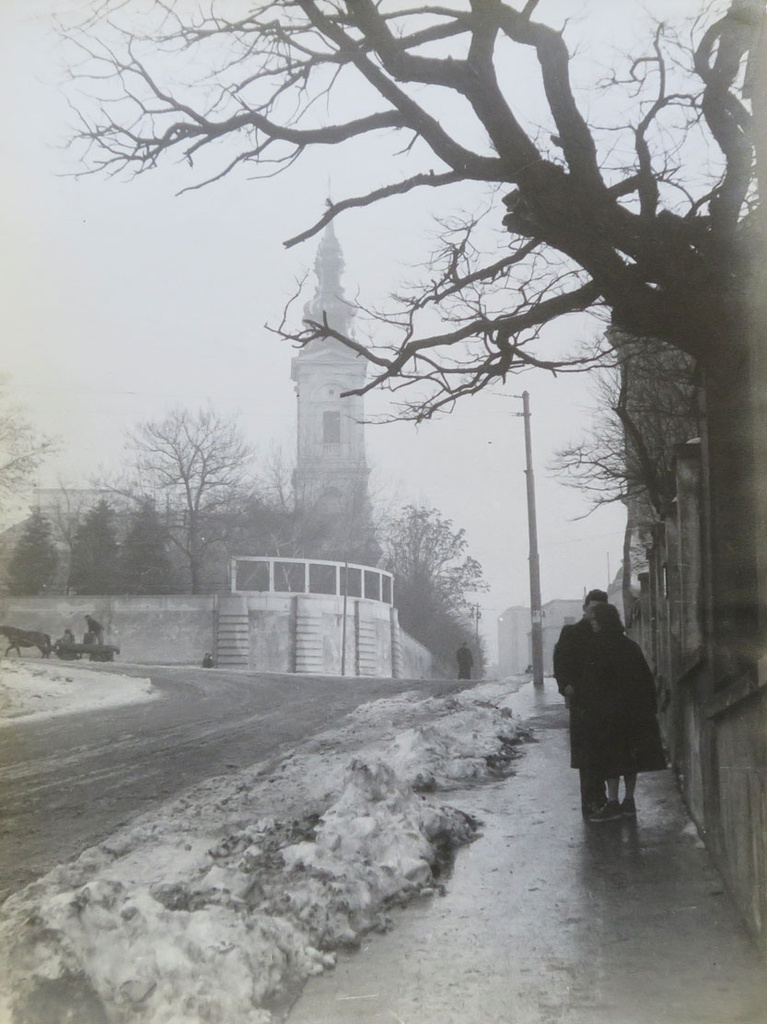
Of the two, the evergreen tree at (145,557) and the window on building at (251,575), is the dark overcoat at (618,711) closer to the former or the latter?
the evergreen tree at (145,557)

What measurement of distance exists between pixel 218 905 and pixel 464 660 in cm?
3237

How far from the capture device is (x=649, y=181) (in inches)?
332

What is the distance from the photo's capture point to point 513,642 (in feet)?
277

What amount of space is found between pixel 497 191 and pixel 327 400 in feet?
8.37

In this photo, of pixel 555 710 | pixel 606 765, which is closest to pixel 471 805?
pixel 606 765

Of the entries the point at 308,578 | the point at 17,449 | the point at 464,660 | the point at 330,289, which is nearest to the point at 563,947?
the point at 17,449

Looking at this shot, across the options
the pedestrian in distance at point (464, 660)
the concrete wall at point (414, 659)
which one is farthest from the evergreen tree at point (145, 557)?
the pedestrian in distance at point (464, 660)

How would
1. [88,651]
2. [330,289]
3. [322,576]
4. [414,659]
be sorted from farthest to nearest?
[414,659] → [322,576] → [88,651] → [330,289]

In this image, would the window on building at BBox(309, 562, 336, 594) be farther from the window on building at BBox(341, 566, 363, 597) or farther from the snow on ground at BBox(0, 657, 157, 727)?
the snow on ground at BBox(0, 657, 157, 727)

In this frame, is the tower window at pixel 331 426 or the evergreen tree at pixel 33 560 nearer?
the tower window at pixel 331 426

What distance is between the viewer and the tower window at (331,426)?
8359 millimetres

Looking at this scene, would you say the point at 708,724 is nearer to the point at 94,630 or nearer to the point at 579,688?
the point at 579,688

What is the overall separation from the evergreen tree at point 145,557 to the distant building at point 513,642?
200 ft

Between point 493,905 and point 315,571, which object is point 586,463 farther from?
point 315,571
